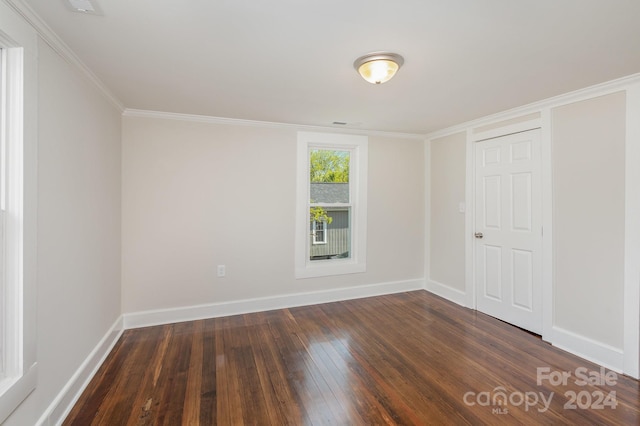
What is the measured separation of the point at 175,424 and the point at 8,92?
2.01 m

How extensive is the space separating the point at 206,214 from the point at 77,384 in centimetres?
185

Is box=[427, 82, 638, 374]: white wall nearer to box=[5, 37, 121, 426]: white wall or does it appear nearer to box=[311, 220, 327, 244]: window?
box=[311, 220, 327, 244]: window

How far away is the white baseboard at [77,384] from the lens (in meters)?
1.75

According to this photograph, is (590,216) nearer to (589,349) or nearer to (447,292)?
(589,349)

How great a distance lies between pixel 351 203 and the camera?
418 cm

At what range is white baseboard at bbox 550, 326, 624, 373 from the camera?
2.40 meters

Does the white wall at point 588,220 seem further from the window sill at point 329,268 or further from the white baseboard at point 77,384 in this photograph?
the white baseboard at point 77,384

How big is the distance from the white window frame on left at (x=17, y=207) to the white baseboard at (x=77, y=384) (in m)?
0.34

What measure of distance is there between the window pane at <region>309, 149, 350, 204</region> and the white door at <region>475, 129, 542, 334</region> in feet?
5.49

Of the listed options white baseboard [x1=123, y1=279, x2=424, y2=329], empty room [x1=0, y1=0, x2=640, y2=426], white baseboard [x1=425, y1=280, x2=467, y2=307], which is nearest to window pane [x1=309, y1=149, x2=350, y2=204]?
empty room [x1=0, y1=0, x2=640, y2=426]

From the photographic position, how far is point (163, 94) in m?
2.70

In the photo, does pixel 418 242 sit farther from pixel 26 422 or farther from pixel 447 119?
pixel 26 422

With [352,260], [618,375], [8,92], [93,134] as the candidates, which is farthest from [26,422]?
[618,375]

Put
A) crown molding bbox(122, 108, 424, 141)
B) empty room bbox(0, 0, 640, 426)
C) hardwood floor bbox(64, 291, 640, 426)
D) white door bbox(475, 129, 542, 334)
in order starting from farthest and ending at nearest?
crown molding bbox(122, 108, 424, 141)
white door bbox(475, 129, 542, 334)
hardwood floor bbox(64, 291, 640, 426)
empty room bbox(0, 0, 640, 426)
